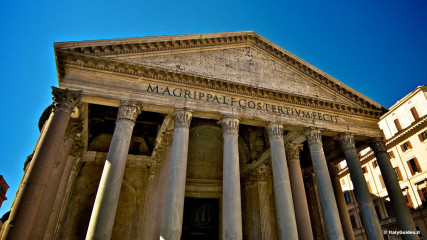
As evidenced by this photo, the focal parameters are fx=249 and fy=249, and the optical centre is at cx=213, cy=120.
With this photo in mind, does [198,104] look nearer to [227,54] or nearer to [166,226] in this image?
[227,54]

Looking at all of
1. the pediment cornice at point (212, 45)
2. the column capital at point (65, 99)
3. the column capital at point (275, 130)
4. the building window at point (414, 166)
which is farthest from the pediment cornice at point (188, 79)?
the building window at point (414, 166)

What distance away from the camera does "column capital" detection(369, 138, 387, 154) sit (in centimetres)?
1169

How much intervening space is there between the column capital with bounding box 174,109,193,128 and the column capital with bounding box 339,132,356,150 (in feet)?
23.4

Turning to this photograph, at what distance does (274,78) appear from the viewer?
11672 millimetres

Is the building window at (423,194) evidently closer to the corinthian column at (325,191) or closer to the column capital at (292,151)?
the column capital at (292,151)

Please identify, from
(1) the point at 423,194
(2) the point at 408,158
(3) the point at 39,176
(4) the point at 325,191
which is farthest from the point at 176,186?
(2) the point at 408,158

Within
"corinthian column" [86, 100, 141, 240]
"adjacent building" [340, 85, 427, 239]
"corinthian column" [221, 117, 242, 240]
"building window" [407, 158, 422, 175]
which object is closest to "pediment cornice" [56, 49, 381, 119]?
"corinthian column" [86, 100, 141, 240]

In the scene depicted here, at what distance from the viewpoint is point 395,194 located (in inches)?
420

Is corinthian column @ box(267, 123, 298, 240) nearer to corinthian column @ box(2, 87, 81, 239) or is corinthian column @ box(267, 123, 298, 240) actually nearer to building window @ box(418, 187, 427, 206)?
corinthian column @ box(2, 87, 81, 239)

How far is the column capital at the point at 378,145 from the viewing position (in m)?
11.7

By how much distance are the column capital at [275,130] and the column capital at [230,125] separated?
1469 mm

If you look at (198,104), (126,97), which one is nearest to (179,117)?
(198,104)

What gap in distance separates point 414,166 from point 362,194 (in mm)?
14303

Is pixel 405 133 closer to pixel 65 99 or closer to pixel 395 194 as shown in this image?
pixel 395 194
